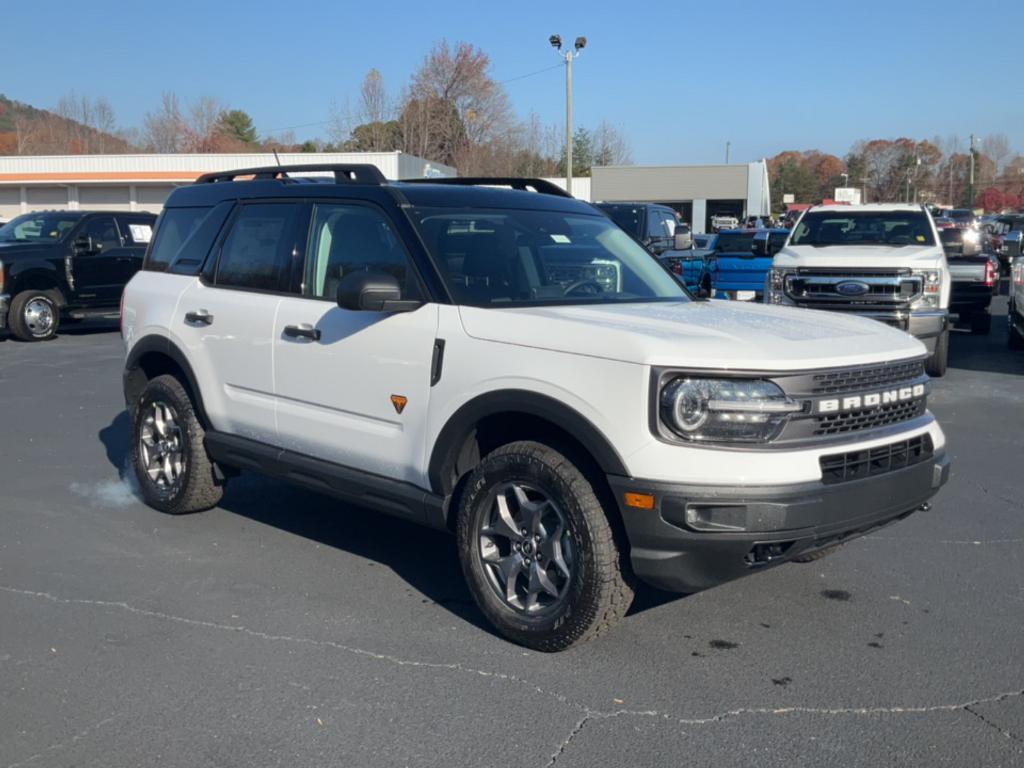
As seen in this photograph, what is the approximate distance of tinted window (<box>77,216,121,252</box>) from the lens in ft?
52.5

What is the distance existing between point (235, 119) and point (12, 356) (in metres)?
83.7

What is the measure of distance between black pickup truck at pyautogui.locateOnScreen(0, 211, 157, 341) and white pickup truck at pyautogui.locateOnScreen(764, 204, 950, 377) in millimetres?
9993

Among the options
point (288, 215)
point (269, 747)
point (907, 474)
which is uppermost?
point (288, 215)

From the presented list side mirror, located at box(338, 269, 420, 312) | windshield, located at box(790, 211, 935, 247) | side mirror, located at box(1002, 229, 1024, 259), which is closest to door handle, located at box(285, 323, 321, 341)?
side mirror, located at box(338, 269, 420, 312)

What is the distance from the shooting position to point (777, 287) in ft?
38.1

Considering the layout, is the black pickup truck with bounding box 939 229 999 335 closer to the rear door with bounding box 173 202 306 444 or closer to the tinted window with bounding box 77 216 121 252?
the rear door with bounding box 173 202 306 444

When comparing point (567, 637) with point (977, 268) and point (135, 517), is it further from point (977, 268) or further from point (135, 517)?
point (977, 268)

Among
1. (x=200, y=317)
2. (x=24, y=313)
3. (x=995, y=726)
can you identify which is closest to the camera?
(x=995, y=726)

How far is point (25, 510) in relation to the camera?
6.37 meters

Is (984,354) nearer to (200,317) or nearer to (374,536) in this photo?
(374,536)

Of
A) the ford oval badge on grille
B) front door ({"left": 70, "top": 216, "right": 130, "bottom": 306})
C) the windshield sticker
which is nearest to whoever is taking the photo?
the ford oval badge on grille

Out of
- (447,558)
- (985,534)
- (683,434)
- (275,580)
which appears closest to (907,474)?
(683,434)

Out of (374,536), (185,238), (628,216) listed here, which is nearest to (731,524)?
(374,536)

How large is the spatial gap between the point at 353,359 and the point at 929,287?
799 cm
